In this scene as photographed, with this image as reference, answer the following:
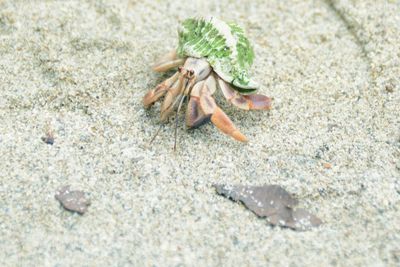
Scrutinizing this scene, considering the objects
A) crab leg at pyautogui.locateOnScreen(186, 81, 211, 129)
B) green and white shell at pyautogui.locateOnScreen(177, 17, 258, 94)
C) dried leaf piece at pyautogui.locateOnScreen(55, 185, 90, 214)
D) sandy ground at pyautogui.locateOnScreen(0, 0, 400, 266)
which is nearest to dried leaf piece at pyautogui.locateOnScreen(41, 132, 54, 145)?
sandy ground at pyautogui.locateOnScreen(0, 0, 400, 266)

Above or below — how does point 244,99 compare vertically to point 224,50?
below

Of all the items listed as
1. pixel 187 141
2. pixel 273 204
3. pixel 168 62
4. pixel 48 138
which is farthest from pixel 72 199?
pixel 168 62

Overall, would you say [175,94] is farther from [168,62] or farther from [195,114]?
[168,62]

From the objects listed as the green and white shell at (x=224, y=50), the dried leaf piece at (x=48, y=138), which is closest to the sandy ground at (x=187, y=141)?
the dried leaf piece at (x=48, y=138)

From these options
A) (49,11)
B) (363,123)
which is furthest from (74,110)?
(363,123)

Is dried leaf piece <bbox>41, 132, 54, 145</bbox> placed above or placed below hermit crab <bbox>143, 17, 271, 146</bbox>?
below

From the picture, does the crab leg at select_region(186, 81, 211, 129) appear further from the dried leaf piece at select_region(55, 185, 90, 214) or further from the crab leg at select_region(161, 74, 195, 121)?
the dried leaf piece at select_region(55, 185, 90, 214)

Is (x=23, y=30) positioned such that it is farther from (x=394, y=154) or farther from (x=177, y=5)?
(x=394, y=154)
